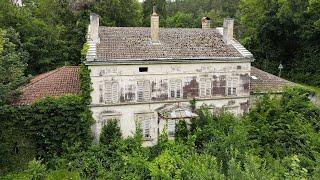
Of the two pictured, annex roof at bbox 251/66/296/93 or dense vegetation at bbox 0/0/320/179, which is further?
annex roof at bbox 251/66/296/93

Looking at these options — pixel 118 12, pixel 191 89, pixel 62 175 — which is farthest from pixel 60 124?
pixel 118 12

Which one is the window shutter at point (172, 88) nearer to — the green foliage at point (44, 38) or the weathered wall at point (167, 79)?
the weathered wall at point (167, 79)

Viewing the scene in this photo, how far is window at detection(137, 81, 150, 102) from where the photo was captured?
2539 centimetres

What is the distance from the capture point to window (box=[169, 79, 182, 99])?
2616 centimetres

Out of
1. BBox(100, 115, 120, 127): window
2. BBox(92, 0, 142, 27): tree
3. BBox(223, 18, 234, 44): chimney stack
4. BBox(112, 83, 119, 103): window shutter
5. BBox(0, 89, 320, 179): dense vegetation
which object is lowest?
BBox(0, 89, 320, 179): dense vegetation

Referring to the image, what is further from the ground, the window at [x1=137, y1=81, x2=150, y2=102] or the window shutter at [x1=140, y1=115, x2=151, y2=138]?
the window at [x1=137, y1=81, x2=150, y2=102]

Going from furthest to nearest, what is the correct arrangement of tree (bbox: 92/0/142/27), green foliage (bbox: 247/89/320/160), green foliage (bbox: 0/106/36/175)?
tree (bbox: 92/0/142/27) → green foliage (bbox: 247/89/320/160) → green foliage (bbox: 0/106/36/175)

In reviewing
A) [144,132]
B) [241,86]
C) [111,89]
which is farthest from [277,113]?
[111,89]

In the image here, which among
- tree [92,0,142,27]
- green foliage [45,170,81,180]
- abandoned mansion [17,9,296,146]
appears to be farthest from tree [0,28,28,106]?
tree [92,0,142,27]

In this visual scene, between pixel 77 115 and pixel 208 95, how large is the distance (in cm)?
977

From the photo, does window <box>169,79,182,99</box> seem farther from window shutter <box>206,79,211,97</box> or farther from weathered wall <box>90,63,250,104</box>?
window shutter <box>206,79,211,97</box>

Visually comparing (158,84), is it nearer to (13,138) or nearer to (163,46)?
(163,46)

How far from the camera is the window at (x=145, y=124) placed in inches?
1010

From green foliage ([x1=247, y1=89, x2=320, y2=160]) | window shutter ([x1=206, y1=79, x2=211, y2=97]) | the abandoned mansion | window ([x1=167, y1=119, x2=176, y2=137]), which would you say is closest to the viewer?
green foliage ([x1=247, y1=89, x2=320, y2=160])
